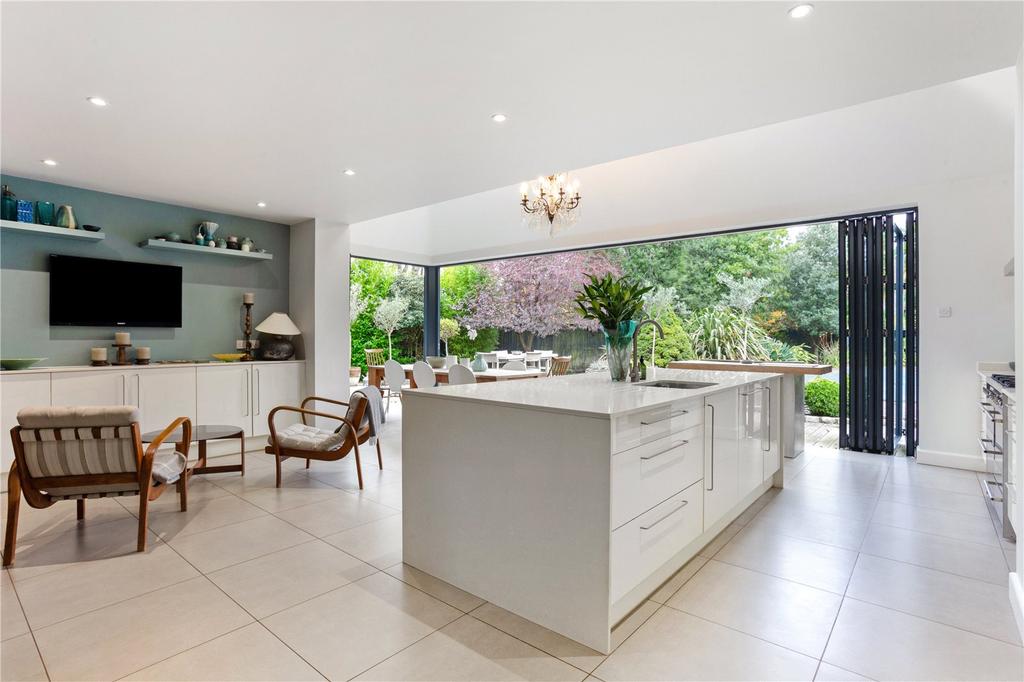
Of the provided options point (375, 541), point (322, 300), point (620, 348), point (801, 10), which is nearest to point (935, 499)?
point (620, 348)

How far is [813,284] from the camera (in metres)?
8.70

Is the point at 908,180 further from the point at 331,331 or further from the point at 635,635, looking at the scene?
the point at 331,331

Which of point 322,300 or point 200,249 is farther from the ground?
point 200,249

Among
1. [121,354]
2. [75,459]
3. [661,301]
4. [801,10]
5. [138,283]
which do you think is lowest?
[75,459]

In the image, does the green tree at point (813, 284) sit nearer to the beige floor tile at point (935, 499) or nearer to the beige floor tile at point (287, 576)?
the beige floor tile at point (935, 499)

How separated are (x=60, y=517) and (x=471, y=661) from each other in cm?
316

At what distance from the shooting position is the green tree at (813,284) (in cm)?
849

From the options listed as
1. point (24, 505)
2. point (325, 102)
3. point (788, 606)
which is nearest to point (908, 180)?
point (788, 606)

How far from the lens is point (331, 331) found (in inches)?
221

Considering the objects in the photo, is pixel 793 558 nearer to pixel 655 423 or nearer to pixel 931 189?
pixel 655 423

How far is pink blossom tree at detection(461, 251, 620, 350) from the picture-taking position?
9.91 meters

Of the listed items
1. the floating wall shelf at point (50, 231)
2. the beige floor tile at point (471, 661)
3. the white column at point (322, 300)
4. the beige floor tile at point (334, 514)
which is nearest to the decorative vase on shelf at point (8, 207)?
the floating wall shelf at point (50, 231)

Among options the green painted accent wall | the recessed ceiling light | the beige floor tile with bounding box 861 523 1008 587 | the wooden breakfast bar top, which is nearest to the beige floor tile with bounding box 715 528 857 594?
the beige floor tile with bounding box 861 523 1008 587

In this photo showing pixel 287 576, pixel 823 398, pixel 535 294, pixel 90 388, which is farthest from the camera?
pixel 535 294
